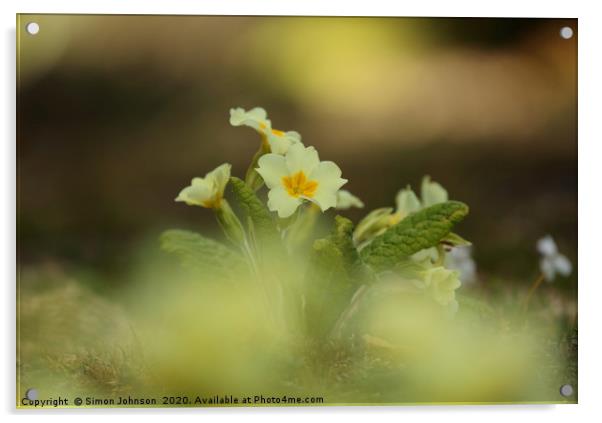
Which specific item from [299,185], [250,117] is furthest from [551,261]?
[250,117]

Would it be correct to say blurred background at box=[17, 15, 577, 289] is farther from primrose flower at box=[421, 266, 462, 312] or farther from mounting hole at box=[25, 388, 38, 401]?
mounting hole at box=[25, 388, 38, 401]

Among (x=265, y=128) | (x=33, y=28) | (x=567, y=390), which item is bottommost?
(x=567, y=390)

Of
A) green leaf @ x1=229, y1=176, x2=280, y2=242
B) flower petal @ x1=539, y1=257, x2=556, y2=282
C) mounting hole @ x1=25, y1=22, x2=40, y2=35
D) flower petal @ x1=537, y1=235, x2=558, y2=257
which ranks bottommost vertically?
flower petal @ x1=539, y1=257, x2=556, y2=282

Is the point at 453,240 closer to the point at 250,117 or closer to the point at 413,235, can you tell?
the point at 413,235

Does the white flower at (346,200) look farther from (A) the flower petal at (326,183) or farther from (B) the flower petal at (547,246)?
(B) the flower petal at (547,246)

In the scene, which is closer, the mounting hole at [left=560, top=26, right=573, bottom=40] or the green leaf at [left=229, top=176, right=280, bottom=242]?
the green leaf at [left=229, top=176, right=280, bottom=242]

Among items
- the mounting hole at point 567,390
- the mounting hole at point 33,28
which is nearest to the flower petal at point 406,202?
the mounting hole at point 567,390

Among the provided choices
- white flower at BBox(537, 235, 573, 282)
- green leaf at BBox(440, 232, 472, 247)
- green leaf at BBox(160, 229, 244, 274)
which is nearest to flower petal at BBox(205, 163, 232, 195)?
green leaf at BBox(160, 229, 244, 274)

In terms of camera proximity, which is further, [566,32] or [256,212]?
[566,32]
